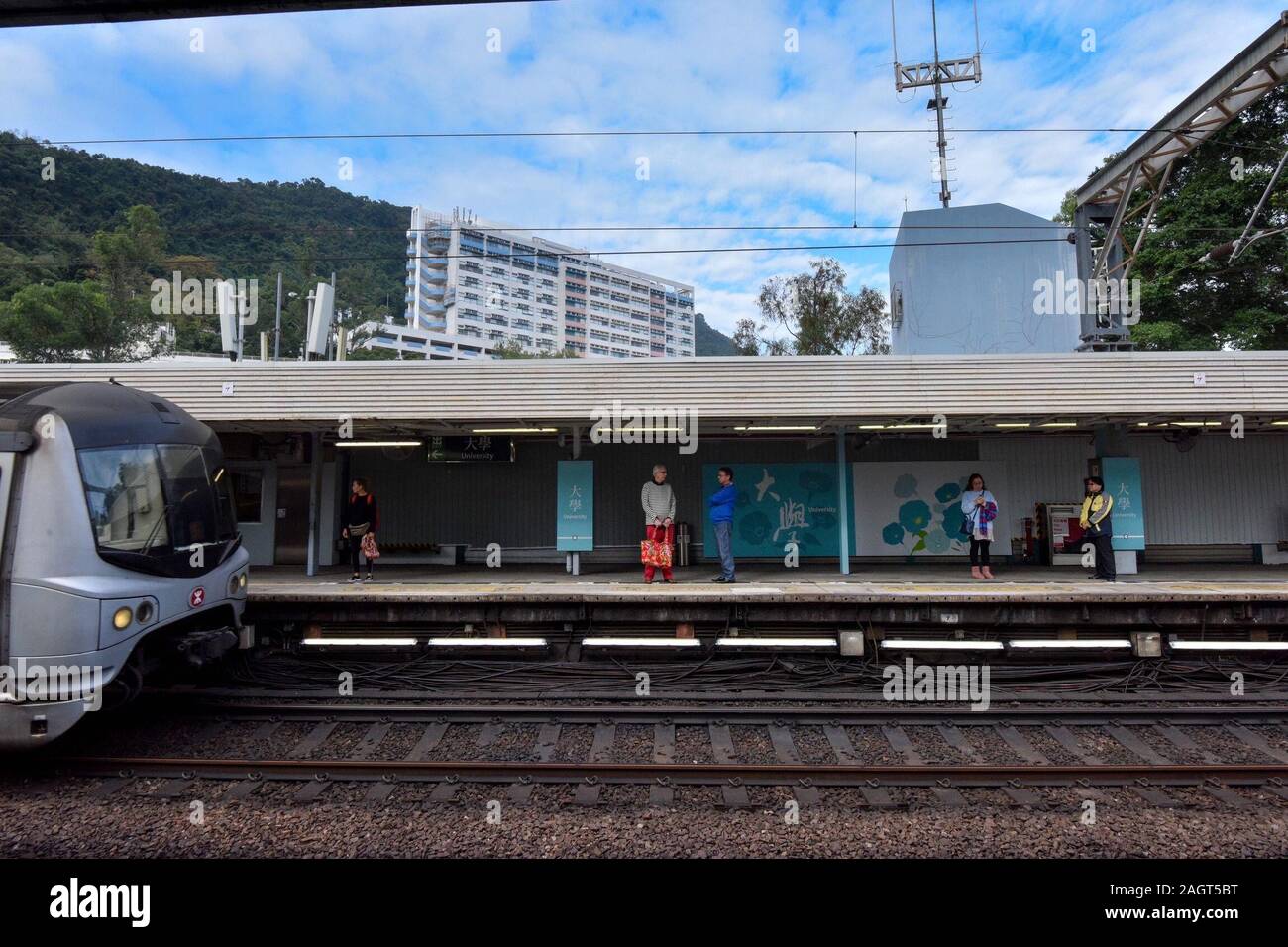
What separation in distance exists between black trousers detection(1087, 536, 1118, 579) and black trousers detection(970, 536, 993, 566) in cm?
141

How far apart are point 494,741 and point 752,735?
243cm

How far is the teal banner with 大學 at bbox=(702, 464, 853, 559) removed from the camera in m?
12.2

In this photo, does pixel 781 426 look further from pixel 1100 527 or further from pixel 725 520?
pixel 1100 527

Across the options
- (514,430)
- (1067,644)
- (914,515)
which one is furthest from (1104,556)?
(514,430)

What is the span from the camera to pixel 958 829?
4.48 meters

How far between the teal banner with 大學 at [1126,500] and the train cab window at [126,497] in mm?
12750

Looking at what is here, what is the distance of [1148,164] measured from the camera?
12.9 metres

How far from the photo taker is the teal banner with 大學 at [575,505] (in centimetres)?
1076

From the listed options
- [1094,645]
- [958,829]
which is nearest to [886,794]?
[958,829]

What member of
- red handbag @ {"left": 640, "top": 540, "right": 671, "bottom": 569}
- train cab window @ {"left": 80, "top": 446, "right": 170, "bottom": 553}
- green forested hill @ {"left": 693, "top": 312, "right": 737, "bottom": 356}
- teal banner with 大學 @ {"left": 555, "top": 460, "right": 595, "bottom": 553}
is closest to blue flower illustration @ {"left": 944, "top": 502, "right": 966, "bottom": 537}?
red handbag @ {"left": 640, "top": 540, "right": 671, "bottom": 569}

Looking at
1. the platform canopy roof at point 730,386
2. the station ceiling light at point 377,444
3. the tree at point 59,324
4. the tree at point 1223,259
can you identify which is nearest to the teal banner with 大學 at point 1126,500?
the platform canopy roof at point 730,386

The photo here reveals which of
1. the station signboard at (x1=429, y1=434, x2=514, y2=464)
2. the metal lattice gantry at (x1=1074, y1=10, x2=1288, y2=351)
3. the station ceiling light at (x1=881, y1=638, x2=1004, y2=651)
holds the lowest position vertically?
the station ceiling light at (x1=881, y1=638, x2=1004, y2=651)

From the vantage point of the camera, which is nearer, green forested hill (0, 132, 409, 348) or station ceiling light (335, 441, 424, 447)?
station ceiling light (335, 441, 424, 447)

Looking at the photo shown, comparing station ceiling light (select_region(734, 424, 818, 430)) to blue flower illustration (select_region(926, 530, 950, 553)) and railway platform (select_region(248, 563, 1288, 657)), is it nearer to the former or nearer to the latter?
railway platform (select_region(248, 563, 1288, 657))
